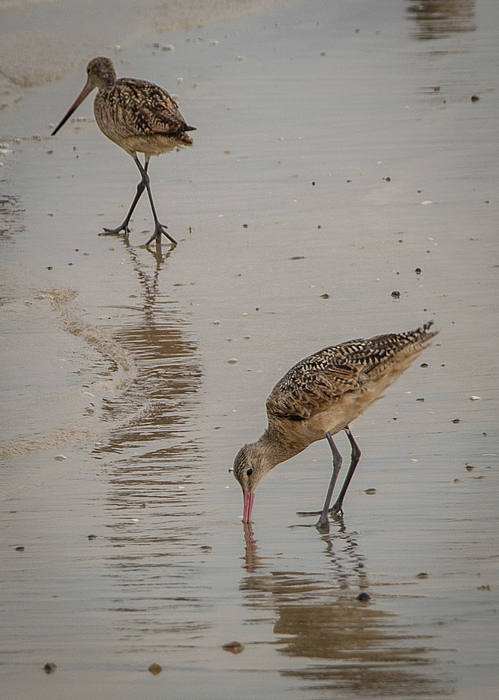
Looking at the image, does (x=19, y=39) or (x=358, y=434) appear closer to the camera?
(x=358, y=434)

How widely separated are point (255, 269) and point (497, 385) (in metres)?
3.12

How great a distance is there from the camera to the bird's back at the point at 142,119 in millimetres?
10375

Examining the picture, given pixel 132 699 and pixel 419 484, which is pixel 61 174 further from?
pixel 132 699

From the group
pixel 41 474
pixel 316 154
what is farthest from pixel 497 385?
pixel 316 154

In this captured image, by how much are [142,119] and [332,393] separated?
6.17 metres

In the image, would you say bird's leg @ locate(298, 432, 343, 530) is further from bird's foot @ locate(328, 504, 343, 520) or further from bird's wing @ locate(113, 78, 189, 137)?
bird's wing @ locate(113, 78, 189, 137)

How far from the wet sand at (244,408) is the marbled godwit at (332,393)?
0.24 meters

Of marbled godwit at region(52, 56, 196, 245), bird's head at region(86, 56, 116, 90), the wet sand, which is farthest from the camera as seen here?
bird's head at region(86, 56, 116, 90)

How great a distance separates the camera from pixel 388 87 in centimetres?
1567

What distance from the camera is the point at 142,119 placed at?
10.4 metres

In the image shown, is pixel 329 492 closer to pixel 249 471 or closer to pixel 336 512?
pixel 336 512

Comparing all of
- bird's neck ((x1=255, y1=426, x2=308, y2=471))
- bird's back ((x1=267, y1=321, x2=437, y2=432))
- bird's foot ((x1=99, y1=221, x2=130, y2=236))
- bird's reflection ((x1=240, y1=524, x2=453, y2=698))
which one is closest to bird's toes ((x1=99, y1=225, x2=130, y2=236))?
bird's foot ((x1=99, y1=221, x2=130, y2=236))

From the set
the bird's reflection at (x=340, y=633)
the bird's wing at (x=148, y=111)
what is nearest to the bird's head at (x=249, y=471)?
the bird's reflection at (x=340, y=633)

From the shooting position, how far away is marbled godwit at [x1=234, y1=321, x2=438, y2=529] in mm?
5027
